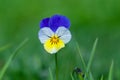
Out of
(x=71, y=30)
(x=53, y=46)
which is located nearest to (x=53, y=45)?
(x=53, y=46)

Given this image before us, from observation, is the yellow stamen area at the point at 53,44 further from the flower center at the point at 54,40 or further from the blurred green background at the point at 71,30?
the blurred green background at the point at 71,30

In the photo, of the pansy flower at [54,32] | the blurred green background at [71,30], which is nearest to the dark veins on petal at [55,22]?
the pansy flower at [54,32]

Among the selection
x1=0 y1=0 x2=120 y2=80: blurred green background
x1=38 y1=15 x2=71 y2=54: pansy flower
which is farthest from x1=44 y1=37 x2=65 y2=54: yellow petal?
x1=0 y1=0 x2=120 y2=80: blurred green background

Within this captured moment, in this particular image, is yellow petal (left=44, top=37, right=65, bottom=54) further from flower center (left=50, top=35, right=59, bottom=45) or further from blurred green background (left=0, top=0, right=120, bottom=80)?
blurred green background (left=0, top=0, right=120, bottom=80)

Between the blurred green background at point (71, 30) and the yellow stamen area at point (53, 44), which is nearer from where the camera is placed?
the yellow stamen area at point (53, 44)

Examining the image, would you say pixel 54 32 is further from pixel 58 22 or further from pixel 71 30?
pixel 71 30

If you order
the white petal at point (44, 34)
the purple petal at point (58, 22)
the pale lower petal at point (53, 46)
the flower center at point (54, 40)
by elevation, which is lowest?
the pale lower petal at point (53, 46)
